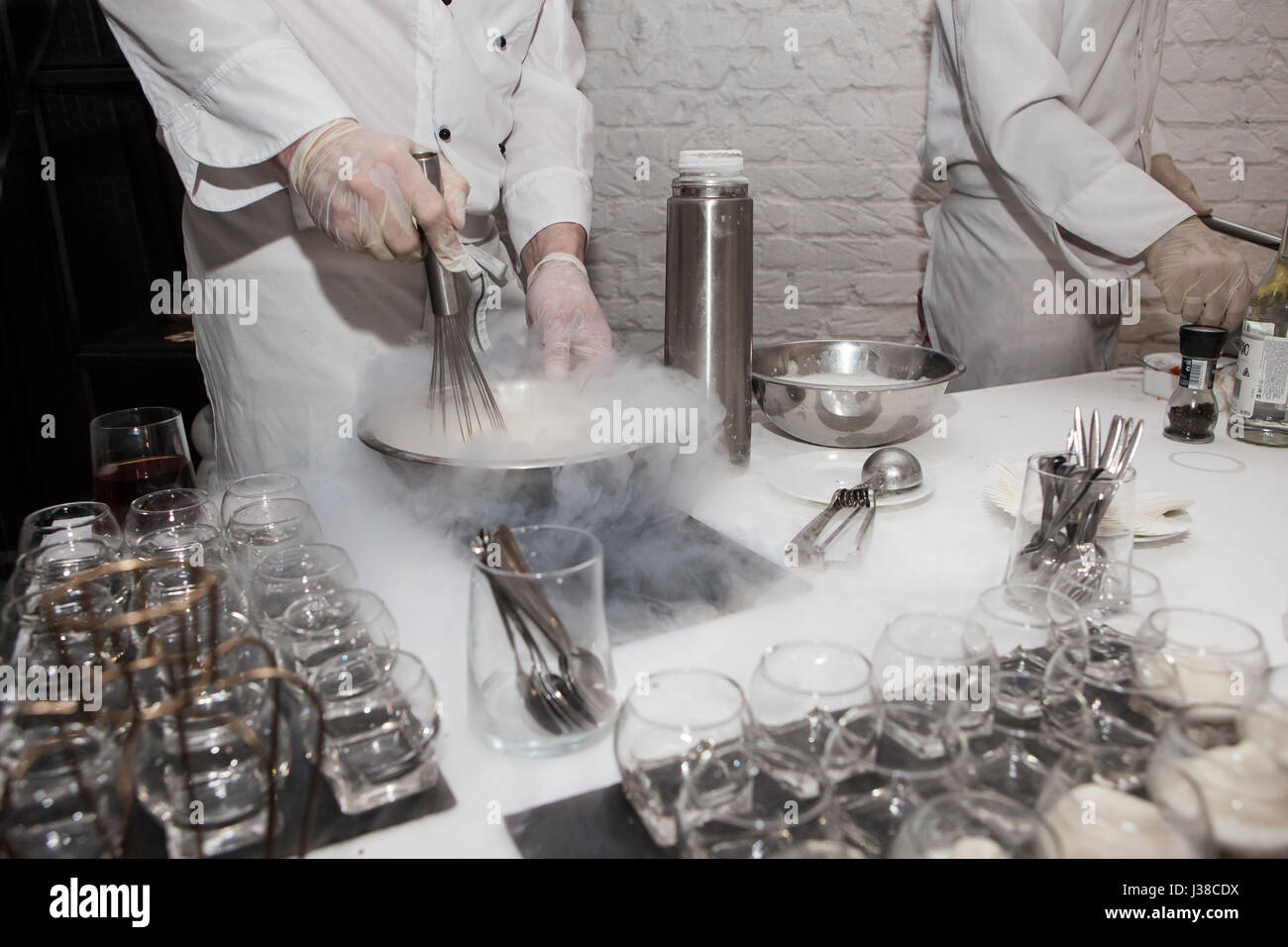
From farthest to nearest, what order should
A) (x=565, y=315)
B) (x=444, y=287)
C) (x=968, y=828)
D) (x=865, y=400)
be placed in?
(x=565, y=315), (x=865, y=400), (x=444, y=287), (x=968, y=828)

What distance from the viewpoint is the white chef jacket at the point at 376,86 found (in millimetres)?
1266

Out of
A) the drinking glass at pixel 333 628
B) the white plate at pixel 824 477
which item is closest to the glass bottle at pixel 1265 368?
the white plate at pixel 824 477

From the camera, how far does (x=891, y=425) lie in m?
1.37

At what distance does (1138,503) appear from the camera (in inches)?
43.8

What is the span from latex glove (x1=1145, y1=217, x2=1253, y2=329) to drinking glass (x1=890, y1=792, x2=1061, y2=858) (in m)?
1.66

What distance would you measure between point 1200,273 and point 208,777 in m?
1.89

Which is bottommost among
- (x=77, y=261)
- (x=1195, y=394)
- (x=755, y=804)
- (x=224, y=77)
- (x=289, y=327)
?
(x=755, y=804)

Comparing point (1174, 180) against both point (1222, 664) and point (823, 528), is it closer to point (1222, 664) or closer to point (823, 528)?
point (823, 528)

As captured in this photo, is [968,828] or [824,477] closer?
[968,828]

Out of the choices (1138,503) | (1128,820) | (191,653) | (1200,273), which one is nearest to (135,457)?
(191,653)

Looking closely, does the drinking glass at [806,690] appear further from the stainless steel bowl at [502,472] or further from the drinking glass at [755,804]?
the stainless steel bowl at [502,472]
